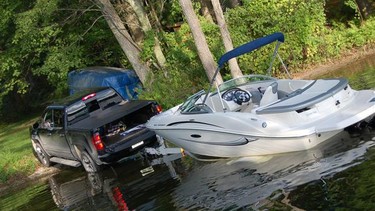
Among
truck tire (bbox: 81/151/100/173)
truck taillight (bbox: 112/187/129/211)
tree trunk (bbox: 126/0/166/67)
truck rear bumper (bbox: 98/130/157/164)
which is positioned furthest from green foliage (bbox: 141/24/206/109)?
truck taillight (bbox: 112/187/129/211)

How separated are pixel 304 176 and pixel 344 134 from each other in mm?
1923

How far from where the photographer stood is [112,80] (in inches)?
801

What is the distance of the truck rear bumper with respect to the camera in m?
11.8

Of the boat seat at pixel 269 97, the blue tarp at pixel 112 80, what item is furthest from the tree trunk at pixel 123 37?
the boat seat at pixel 269 97

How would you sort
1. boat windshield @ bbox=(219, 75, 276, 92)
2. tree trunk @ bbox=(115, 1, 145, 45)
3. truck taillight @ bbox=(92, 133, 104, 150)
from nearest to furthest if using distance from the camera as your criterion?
boat windshield @ bbox=(219, 75, 276, 92)
truck taillight @ bbox=(92, 133, 104, 150)
tree trunk @ bbox=(115, 1, 145, 45)

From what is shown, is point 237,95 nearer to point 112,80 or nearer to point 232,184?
point 232,184

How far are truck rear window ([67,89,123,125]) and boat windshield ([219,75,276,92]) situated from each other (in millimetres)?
3481

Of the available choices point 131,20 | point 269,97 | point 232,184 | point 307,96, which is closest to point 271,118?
point 307,96

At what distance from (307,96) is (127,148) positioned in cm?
455

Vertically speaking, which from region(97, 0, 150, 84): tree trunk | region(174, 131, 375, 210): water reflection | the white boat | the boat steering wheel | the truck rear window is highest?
region(97, 0, 150, 84): tree trunk

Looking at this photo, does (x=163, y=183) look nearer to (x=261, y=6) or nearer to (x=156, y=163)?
(x=156, y=163)

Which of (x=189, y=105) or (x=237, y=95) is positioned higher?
(x=189, y=105)

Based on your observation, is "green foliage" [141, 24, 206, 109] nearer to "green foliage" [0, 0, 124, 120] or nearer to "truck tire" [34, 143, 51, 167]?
"green foliage" [0, 0, 124, 120]

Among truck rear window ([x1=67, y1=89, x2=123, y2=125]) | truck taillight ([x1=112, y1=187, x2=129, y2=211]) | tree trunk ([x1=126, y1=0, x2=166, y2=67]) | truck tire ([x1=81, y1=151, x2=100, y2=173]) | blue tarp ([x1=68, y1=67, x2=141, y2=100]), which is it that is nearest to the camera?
truck taillight ([x1=112, y1=187, x2=129, y2=211])
